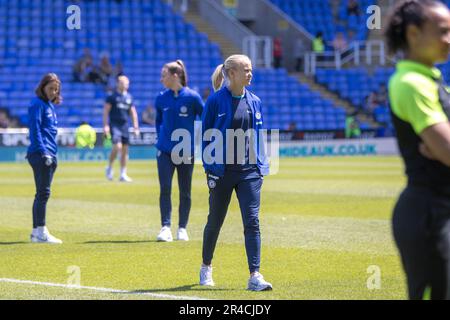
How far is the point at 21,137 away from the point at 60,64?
7.18m

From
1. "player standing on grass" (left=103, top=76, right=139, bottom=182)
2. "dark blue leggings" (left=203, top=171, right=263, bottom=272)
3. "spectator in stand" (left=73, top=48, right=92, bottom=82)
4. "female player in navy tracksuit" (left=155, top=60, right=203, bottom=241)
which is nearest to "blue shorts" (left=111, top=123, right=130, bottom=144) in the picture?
"player standing on grass" (left=103, top=76, right=139, bottom=182)

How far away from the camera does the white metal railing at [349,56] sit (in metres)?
48.6

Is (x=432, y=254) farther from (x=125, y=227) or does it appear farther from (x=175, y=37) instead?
(x=175, y=37)

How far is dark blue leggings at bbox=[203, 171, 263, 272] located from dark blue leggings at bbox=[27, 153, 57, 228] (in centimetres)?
433

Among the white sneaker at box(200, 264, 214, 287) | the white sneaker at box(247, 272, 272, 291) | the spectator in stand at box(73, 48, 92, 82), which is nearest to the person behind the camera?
the white sneaker at box(247, 272, 272, 291)

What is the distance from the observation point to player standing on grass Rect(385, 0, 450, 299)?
5406mm

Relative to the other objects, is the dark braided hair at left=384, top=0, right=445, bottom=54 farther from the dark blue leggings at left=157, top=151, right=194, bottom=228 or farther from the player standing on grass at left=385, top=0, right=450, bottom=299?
the dark blue leggings at left=157, top=151, right=194, bottom=228

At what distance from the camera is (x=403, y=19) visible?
5559 millimetres

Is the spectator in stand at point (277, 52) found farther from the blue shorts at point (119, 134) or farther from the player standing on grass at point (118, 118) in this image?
the blue shorts at point (119, 134)

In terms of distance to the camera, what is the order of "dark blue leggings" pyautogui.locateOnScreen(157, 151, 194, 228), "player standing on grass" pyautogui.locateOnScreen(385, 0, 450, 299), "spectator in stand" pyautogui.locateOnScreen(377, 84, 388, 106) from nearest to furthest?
"player standing on grass" pyautogui.locateOnScreen(385, 0, 450, 299), "dark blue leggings" pyautogui.locateOnScreen(157, 151, 194, 228), "spectator in stand" pyautogui.locateOnScreen(377, 84, 388, 106)

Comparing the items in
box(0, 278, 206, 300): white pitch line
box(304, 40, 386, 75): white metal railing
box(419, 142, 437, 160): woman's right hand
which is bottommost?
box(0, 278, 206, 300): white pitch line

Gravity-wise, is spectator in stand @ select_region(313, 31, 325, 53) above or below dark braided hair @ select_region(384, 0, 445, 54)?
above

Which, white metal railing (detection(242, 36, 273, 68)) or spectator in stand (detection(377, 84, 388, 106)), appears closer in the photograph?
white metal railing (detection(242, 36, 273, 68))
